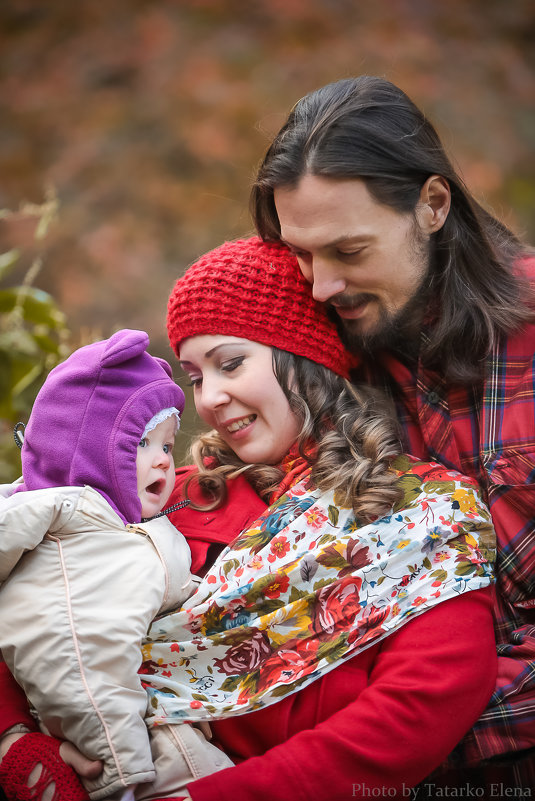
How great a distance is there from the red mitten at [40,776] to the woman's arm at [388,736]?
9.7 inches

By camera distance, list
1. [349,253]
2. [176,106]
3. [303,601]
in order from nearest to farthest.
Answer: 1. [303,601]
2. [349,253]
3. [176,106]

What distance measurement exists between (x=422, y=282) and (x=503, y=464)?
1.78ft

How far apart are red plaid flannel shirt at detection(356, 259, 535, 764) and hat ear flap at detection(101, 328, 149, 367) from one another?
0.77 meters

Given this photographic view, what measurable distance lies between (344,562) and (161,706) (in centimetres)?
51

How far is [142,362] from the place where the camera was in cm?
183

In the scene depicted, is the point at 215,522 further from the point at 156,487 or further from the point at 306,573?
the point at 306,573

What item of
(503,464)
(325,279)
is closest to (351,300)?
(325,279)

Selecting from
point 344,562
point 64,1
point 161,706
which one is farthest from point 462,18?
point 161,706

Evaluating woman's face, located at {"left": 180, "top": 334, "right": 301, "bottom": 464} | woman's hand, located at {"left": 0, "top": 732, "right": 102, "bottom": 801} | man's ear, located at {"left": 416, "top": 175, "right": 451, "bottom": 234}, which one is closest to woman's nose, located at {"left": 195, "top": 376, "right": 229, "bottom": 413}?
woman's face, located at {"left": 180, "top": 334, "right": 301, "bottom": 464}

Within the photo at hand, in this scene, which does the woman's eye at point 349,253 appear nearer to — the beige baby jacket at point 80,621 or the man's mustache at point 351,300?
the man's mustache at point 351,300

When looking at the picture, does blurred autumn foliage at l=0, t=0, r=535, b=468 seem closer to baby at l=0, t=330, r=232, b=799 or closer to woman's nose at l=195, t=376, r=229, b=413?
woman's nose at l=195, t=376, r=229, b=413

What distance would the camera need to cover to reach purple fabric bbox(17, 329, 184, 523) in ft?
5.49

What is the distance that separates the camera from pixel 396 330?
201cm

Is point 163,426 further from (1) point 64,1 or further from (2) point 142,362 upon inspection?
(1) point 64,1
